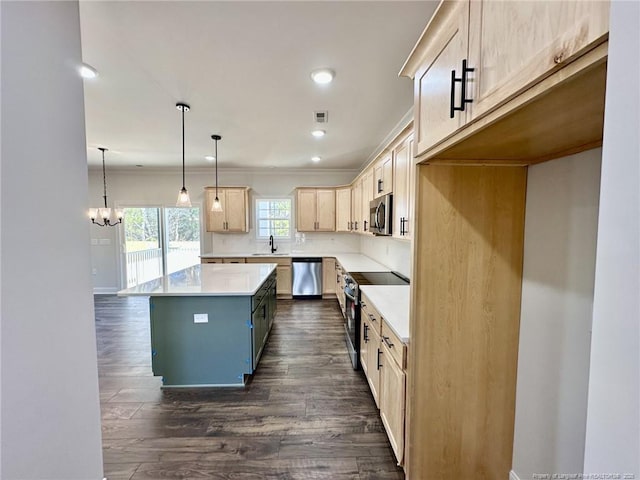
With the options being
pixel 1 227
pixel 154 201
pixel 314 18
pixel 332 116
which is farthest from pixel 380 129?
pixel 154 201

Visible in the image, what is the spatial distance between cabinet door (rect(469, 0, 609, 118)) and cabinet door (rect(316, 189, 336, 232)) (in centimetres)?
493

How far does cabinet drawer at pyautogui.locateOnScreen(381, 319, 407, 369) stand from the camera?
1.55 metres

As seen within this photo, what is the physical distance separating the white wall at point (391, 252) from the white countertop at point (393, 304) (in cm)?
27

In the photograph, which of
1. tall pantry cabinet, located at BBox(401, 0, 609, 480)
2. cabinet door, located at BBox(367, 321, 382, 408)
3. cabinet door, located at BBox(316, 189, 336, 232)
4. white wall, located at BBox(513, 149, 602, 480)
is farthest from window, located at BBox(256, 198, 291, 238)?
white wall, located at BBox(513, 149, 602, 480)

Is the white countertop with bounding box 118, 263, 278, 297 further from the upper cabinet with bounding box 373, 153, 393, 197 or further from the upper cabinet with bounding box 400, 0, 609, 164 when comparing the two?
the upper cabinet with bounding box 400, 0, 609, 164

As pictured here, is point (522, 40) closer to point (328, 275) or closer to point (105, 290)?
point (328, 275)

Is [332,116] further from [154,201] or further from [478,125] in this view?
[154,201]

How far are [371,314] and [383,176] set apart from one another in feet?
4.91

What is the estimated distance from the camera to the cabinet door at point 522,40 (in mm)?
547

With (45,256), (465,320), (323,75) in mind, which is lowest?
(465,320)

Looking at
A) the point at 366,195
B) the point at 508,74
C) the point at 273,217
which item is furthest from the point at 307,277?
the point at 508,74

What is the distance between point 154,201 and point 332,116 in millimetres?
4762

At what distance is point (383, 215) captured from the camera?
2807 millimetres

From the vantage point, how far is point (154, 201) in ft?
20.1
